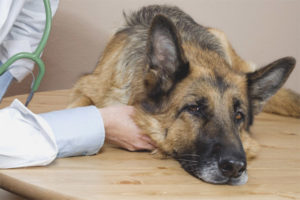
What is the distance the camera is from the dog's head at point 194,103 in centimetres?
147

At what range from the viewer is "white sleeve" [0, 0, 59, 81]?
190 cm

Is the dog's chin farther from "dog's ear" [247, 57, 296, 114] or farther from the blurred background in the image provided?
the blurred background

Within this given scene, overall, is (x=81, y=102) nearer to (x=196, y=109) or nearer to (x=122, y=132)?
(x=122, y=132)

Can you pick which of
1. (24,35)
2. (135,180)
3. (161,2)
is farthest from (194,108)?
(161,2)

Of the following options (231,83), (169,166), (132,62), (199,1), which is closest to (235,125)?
(231,83)

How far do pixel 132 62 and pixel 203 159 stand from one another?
0.65 metres

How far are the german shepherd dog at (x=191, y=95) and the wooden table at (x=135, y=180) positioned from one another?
0.07 metres

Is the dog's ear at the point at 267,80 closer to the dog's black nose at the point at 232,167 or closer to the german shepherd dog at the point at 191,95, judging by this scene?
the german shepherd dog at the point at 191,95

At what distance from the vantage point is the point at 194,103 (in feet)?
5.23

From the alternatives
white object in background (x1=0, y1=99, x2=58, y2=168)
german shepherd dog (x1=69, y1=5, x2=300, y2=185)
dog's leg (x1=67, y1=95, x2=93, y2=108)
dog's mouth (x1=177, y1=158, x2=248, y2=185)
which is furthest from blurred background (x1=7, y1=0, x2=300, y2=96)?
dog's mouth (x1=177, y1=158, x2=248, y2=185)

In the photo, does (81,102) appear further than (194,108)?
Yes

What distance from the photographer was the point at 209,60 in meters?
1.81

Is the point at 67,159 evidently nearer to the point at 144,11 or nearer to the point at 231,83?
the point at 231,83

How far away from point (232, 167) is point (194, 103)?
1.01ft
